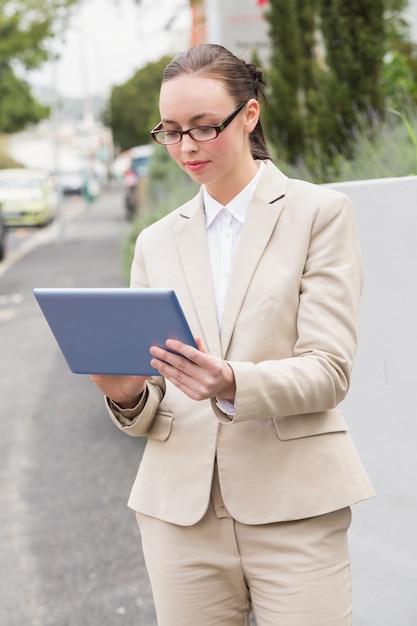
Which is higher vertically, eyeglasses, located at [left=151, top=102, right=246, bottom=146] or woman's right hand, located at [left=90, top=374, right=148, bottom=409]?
eyeglasses, located at [left=151, top=102, right=246, bottom=146]

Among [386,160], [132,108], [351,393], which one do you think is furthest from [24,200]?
[132,108]

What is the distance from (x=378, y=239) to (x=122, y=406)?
49.4 inches

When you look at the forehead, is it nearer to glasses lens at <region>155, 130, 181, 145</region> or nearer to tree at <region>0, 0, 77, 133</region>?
glasses lens at <region>155, 130, 181, 145</region>

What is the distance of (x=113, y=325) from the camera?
2031 mm

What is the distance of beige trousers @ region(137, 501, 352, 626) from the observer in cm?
212

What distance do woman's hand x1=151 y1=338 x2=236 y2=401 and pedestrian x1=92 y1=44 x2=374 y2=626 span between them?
0.04m

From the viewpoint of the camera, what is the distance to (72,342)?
2.13 meters

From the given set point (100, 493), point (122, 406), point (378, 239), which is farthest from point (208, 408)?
point (100, 493)

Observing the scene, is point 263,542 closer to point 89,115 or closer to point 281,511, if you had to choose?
point 281,511

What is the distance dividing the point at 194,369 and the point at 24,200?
26969mm

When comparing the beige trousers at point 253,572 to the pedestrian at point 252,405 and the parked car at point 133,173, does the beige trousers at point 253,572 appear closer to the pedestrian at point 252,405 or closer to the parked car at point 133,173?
the pedestrian at point 252,405

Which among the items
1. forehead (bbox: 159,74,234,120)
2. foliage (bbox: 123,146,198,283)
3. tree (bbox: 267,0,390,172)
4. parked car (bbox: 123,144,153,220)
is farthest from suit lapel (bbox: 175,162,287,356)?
parked car (bbox: 123,144,153,220)

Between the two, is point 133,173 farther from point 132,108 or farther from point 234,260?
point 132,108

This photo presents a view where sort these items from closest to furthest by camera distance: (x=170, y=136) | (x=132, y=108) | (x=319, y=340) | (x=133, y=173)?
(x=319, y=340), (x=170, y=136), (x=133, y=173), (x=132, y=108)
